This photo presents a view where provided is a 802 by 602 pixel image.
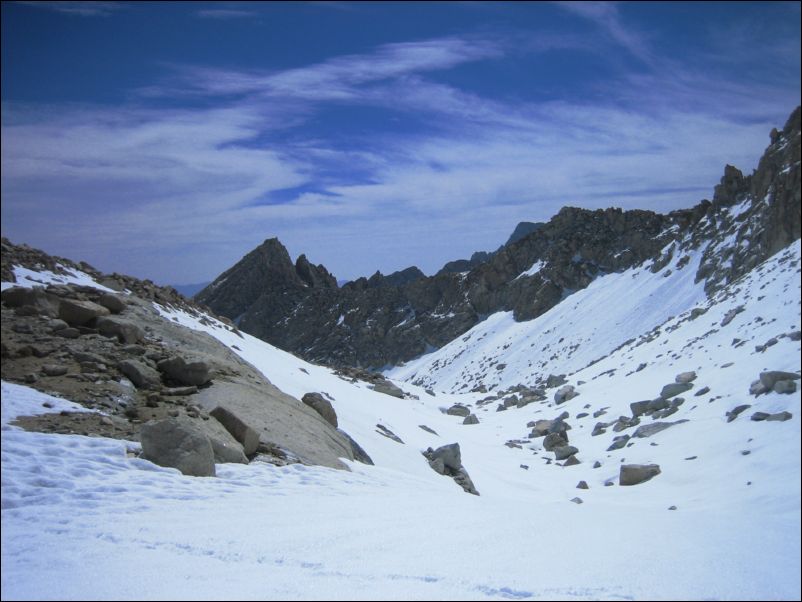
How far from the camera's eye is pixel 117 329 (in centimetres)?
1177

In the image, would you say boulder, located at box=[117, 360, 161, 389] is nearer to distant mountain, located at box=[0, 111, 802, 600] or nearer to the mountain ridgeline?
distant mountain, located at box=[0, 111, 802, 600]

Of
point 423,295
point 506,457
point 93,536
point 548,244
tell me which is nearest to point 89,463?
point 93,536

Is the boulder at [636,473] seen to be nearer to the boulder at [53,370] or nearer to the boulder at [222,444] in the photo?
the boulder at [222,444]

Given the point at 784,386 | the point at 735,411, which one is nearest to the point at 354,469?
the point at 784,386

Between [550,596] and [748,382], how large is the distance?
411 inches

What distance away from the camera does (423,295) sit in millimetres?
108562

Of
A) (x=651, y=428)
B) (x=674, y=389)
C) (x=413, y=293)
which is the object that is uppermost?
(x=413, y=293)

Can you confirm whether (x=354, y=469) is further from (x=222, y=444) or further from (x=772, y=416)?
(x=772, y=416)

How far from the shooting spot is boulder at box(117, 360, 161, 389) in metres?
10.5

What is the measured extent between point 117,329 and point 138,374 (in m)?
1.73

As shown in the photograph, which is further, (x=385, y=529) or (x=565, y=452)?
(x=565, y=452)

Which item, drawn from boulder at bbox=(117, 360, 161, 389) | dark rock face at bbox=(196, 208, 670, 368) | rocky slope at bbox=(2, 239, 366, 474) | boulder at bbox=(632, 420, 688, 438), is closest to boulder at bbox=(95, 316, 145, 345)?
rocky slope at bbox=(2, 239, 366, 474)

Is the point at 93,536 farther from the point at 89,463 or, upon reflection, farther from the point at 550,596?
the point at 550,596

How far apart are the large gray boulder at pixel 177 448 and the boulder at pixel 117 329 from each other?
14.0 feet
